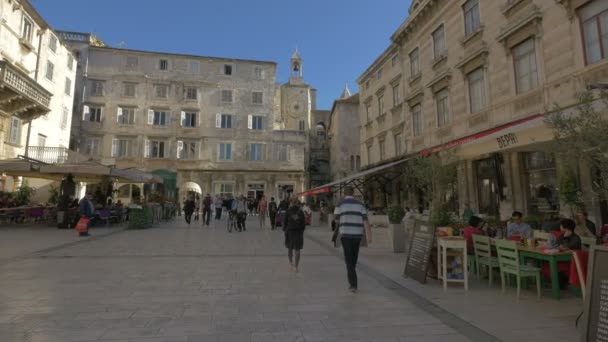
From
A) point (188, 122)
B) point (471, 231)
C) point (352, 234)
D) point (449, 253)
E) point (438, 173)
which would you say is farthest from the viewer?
point (188, 122)

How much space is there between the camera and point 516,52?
37.9 feet

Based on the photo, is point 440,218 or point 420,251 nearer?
point 420,251

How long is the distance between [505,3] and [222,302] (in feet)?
44.9

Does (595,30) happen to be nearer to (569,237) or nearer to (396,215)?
(569,237)

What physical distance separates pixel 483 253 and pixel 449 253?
82cm

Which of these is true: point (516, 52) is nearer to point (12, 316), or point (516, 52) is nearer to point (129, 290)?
point (129, 290)

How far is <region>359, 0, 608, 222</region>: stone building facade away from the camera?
8898 millimetres

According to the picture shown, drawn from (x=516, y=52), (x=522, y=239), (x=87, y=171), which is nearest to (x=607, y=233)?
(x=522, y=239)

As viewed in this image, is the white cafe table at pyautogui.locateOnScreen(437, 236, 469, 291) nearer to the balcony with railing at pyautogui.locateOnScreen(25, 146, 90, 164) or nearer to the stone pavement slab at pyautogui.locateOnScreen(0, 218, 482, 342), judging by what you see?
the stone pavement slab at pyautogui.locateOnScreen(0, 218, 482, 342)

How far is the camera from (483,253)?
613 cm

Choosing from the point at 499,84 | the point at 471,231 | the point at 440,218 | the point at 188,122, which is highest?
the point at 188,122

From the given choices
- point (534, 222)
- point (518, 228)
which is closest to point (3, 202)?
point (518, 228)

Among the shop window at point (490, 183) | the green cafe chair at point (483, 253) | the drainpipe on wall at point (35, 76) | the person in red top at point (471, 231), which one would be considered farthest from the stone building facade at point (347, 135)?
the green cafe chair at point (483, 253)

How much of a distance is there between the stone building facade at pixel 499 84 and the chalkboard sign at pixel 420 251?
2.58 metres
